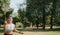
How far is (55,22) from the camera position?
138ft

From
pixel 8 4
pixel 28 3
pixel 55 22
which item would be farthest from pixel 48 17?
pixel 8 4

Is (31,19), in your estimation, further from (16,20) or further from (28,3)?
(16,20)

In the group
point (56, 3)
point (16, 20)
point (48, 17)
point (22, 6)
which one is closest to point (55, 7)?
point (56, 3)

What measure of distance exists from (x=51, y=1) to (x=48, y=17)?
3449mm

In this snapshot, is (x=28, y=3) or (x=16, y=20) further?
(x=16, y=20)

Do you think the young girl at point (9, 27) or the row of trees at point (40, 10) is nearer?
the young girl at point (9, 27)

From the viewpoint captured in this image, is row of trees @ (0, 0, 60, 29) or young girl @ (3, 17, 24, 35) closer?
young girl @ (3, 17, 24, 35)

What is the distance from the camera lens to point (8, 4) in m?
41.0

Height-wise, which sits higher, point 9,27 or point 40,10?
point 9,27

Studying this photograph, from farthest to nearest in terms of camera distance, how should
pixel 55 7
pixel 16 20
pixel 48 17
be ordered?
pixel 16 20 → pixel 48 17 → pixel 55 7

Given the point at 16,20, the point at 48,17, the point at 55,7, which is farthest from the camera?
the point at 16,20

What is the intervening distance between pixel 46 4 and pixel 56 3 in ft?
6.64

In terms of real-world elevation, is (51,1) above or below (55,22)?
above

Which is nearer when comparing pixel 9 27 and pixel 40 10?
pixel 9 27
